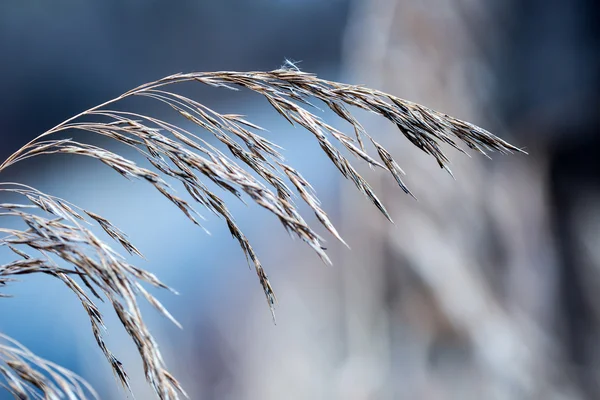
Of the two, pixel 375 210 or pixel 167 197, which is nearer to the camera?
pixel 167 197

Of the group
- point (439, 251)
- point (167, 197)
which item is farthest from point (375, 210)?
point (167, 197)

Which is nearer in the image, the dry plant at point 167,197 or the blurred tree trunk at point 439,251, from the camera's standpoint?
the dry plant at point 167,197

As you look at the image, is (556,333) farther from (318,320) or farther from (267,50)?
(267,50)

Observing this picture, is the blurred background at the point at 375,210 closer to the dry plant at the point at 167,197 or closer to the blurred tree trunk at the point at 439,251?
the blurred tree trunk at the point at 439,251

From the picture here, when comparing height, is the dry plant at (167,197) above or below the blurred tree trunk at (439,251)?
below

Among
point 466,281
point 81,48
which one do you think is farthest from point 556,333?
point 81,48

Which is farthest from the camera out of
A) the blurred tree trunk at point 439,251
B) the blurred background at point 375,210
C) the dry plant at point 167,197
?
the blurred tree trunk at point 439,251

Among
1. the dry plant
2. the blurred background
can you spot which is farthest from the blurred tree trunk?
the dry plant

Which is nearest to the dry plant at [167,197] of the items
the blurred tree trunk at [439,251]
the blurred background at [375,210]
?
the blurred background at [375,210]

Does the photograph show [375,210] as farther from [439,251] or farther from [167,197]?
[167,197]
